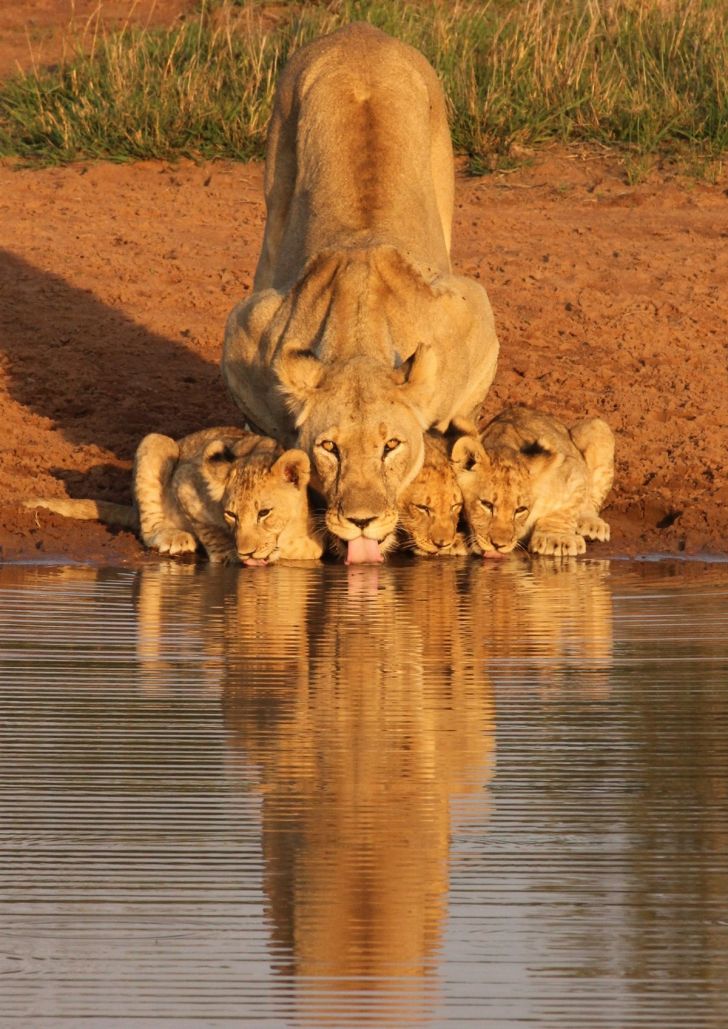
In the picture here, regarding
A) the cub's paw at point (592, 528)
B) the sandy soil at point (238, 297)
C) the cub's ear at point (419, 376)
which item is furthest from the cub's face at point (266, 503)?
the cub's paw at point (592, 528)

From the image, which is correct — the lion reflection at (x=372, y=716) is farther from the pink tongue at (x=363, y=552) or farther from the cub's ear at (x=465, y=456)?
the cub's ear at (x=465, y=456)

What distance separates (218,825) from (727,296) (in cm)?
936

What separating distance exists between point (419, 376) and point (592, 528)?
1.17m

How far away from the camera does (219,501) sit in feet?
35.5

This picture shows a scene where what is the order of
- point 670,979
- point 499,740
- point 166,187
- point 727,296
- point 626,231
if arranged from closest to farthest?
1. point 670,979
2. point 499,740
3. point 727,296
4. point 626,231
5. point 166,187

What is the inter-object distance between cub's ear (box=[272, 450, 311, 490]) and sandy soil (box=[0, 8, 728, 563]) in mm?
894

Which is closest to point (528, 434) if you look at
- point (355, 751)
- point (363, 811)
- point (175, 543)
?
point (175, 543)

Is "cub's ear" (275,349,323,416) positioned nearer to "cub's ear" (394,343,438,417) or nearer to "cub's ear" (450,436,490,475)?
"cub's ear" (394,343,438,417)

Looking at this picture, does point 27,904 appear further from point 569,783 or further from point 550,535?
point 550,535

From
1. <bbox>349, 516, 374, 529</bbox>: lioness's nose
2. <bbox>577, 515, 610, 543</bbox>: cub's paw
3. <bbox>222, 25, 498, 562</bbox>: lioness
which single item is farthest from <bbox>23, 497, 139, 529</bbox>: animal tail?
<bbox>577, 515, 610, 543</bbox>: cub's paw

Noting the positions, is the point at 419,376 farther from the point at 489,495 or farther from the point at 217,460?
the point at 217,460

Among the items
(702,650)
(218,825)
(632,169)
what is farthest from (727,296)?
(218,825)

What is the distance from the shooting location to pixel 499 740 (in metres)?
7.15

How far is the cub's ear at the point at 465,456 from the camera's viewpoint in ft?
35.9
